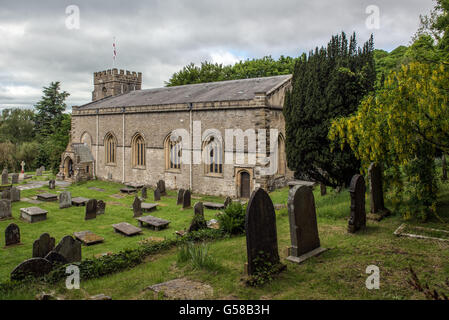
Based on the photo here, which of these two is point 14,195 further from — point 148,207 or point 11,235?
point 11,235

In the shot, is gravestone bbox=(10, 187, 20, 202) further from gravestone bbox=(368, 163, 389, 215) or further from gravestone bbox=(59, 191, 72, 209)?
gravestone bbox=(368, 163, 389, 215)

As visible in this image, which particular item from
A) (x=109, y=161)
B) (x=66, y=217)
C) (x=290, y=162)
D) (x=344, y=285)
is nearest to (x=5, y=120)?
(x=109, y=161)

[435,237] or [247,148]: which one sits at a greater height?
[247,148]

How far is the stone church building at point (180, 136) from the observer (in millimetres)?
18748

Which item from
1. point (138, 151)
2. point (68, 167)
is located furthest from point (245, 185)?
point (68, 167)

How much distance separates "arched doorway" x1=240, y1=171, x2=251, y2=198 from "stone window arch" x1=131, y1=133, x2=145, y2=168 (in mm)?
9683

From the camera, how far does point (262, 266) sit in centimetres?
619

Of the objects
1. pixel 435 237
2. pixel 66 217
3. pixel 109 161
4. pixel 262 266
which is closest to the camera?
pixel 262 266

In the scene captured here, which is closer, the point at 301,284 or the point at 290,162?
the point at 301,284

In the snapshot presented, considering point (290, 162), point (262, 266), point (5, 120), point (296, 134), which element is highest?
point (5, 120)

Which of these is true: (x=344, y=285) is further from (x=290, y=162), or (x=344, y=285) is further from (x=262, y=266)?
(x=290, y=162)

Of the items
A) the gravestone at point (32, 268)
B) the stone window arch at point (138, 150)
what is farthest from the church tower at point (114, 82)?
the gravestone at point (32, 268)

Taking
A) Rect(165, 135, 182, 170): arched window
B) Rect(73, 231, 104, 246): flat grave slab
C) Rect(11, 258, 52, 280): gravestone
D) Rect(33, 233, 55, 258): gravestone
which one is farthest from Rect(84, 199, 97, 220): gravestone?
Rect(165, 135, 182, 170): arched window
